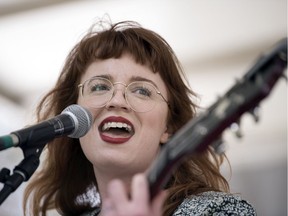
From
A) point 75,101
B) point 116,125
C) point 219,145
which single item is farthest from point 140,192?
point 75,101

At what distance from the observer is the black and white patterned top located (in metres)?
1.35

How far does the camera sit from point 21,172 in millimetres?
1125

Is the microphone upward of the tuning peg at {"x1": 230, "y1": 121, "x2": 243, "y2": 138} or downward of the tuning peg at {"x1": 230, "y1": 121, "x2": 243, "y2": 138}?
upward

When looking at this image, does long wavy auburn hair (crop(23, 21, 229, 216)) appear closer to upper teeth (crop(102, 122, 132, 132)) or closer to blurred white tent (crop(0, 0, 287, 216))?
upper teeth (crop(102, 122, 132, 132))

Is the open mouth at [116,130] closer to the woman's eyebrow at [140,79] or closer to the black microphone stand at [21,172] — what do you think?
the woman's eyebrow at [140,79]

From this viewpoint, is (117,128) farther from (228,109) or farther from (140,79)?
(228,109)

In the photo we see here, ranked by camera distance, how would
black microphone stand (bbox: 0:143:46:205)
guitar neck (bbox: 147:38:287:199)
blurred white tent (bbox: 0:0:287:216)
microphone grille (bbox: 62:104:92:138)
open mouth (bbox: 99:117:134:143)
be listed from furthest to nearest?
blurred white tent (bbox: 0:0:287:216)
open mouth (bbox: 99:117:134:143)
microphone grille (bbox: 62:104:92:138)
black microphone stand (bbox: 0:143:46:205)
guitar neck (bbox: 147:38:287:199)

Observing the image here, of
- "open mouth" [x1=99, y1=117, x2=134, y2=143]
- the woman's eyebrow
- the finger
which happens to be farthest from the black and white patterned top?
the finger

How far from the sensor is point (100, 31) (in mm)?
1876

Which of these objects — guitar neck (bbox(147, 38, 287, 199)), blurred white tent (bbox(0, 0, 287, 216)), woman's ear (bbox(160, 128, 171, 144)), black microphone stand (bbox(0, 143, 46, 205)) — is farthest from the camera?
blurred white tent (bbox(0, 0, 287, 216))

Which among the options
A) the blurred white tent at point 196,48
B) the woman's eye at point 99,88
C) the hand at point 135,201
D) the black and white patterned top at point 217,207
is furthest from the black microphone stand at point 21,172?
the blurred white tent at point 196,48

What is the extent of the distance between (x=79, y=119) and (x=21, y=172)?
0.19m

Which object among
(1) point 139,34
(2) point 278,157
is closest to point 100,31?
(1) point 139,34

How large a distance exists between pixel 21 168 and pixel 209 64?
74.5 inches
